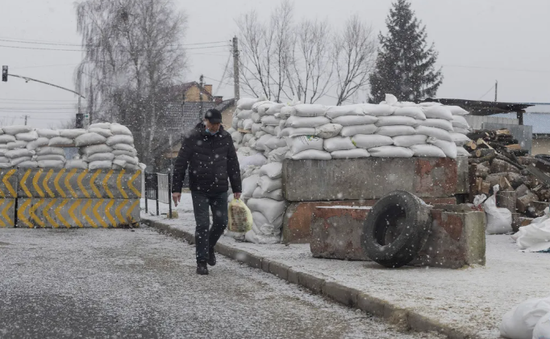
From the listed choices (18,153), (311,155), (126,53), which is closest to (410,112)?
(311,155)

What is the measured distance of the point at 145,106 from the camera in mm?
42875

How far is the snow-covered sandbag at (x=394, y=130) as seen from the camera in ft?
35.5

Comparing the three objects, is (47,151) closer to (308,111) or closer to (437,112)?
(308,111)

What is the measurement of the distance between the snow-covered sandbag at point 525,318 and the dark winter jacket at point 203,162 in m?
4.38

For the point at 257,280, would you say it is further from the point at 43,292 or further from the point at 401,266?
the point at 43,292

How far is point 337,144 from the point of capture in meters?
10.6

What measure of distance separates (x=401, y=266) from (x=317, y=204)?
111 inches

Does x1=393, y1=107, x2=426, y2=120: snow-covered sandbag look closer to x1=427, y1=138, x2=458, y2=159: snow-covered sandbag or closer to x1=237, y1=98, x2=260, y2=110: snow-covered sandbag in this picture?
x1=427, y1=138, x2=458, y2=159: snow-covered sandbag

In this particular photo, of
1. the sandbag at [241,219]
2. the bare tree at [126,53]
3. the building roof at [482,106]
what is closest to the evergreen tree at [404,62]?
the bare tree at [126,53]

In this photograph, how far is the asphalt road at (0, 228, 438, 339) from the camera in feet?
16.8

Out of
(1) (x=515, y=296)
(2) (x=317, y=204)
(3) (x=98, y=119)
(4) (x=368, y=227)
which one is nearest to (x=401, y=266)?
(4) (x=368, y=227)

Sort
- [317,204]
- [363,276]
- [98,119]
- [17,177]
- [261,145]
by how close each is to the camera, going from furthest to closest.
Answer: [98,119] < [17,177] < [261,145] < [317,204] < [363,276]

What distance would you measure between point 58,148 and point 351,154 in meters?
7.20

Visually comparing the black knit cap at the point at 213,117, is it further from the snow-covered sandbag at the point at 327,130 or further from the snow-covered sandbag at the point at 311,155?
the snow-covered sandbag at the point at 327,130
